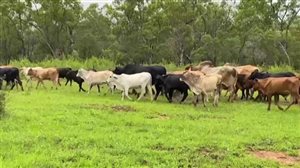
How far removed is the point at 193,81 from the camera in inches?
695

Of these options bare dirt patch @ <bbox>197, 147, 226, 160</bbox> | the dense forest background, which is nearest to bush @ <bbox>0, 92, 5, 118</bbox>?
bare dirt patch @ <bbox>197, 147, 226, 160</bbox>

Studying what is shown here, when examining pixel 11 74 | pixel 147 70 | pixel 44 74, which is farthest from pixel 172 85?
pixel 11 74

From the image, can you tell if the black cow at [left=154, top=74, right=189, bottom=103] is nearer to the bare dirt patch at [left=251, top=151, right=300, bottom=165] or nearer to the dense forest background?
the bare dirt patch at [left=251, top=151, right=300, bottom=165]

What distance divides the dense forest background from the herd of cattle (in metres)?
23.0

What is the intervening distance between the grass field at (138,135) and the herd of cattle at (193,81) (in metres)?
1.31

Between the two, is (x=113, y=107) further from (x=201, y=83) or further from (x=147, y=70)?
(x=147, y=70)

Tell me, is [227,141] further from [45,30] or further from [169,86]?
[45,30]

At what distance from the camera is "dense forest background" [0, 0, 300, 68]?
46625mm

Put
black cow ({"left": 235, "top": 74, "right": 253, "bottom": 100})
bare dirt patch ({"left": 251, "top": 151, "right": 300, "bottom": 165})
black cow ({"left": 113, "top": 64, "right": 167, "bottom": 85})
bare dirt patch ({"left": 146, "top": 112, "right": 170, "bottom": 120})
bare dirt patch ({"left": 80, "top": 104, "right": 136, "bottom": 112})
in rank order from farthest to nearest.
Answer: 1. black cow ({"left": 113, "top": 64, "right": 167, "bottom": 85})
2. black cow ({"left": 235, "top": 74, "right": 253, "bottom": 100})
3. bare dirt patch ({"left": 80, "top": 104, "right": 136, "bottom": 112})
4. bare dirt patch ({"left": 146, "top": 112, "right": 170, "bottom": 120})
5. bare dirt patch ({"left": 251, "top": 151, "right": 300, "bottom": 165})

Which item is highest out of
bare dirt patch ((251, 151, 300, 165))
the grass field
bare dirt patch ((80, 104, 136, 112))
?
bare dirt patch ((80, 104, 136, 112))

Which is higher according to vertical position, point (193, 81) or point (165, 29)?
point (165, 29)

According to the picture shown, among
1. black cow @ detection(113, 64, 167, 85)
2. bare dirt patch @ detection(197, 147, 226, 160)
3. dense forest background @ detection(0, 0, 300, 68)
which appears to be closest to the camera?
bare dirt patch @ detection(197, 147, 226, 160)

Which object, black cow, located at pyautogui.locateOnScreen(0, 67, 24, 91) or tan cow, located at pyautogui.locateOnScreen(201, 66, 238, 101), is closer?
tan cow, located at pyautogui.locateOnScreen(201, 66, 238, 101)

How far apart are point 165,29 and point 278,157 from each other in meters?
40.3
